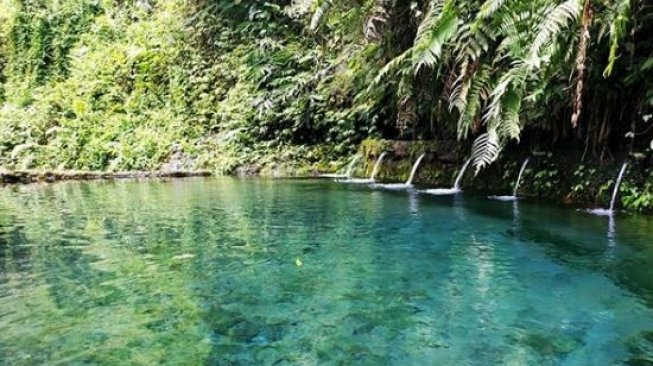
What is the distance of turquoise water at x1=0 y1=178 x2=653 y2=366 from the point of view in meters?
2.46

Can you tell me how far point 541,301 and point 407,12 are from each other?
20.5 feet

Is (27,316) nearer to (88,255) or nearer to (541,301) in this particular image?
(88,255)

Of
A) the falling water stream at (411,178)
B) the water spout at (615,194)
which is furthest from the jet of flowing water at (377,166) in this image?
the water spout at (615,194)

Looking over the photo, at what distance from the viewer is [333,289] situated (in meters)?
3.39

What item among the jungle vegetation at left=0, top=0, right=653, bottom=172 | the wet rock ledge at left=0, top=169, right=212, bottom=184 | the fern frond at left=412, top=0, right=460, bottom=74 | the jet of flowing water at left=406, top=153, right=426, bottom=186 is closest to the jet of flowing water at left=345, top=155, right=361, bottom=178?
the jungle vegetation at left=0, top=0, right=653, bottom=172

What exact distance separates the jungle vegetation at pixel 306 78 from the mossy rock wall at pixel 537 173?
0.87 feet

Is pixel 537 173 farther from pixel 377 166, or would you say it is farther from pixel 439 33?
pixel 377 166

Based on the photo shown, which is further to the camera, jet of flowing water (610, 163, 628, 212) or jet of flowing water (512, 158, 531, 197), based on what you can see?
jet of flowing water (512, 158, 531, 197)

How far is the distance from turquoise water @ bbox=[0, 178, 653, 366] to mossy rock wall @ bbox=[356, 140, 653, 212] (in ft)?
2.63

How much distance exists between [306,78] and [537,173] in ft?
27.3

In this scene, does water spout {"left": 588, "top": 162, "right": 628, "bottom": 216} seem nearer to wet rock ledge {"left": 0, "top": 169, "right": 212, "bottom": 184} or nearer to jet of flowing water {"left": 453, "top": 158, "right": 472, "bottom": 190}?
jet of flowing water {"left": 453, "top": 158, "right": 472, "bottom": 190}

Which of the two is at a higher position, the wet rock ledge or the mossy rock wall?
the mossy rock wall

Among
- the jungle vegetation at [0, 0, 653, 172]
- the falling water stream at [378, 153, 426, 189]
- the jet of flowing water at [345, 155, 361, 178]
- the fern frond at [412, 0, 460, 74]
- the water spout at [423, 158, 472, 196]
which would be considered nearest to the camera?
the fern frond at [412, 0, 460, 74]

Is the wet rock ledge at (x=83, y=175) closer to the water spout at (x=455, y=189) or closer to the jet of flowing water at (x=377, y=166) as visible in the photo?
the jet of flowing water at (x=377, y=166)
